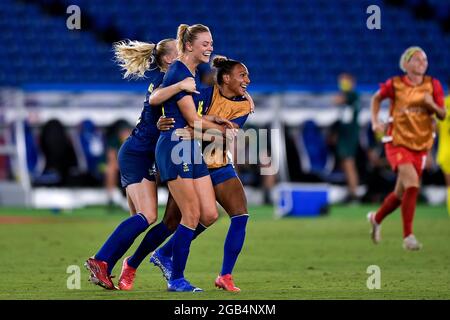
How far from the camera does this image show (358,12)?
27156 millimetres

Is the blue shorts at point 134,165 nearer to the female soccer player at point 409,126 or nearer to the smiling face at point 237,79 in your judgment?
the smiling face at point 237,79

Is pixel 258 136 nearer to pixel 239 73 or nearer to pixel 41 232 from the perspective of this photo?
pixel 41 232

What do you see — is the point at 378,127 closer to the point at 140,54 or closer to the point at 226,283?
the point at 140,54

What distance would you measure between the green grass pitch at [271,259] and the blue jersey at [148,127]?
1220 mm

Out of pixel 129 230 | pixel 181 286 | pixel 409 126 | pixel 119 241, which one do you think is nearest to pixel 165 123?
pixel 129 230

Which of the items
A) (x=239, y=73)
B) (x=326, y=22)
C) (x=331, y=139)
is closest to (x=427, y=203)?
(x=331, y=139)

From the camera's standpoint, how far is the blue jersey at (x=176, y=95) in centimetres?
870

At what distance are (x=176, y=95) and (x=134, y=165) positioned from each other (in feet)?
2.83

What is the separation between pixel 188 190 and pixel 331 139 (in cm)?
1448

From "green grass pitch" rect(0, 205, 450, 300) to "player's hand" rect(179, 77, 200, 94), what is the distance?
1600mm

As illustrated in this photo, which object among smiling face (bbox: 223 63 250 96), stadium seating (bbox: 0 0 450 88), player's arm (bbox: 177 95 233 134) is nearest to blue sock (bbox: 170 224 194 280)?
player's arm (bbox: 177 95 233 134)

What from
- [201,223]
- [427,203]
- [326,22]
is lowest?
[427,203]

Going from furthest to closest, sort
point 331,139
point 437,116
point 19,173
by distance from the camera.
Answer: point 331,139
point 19,173
point 437,116
